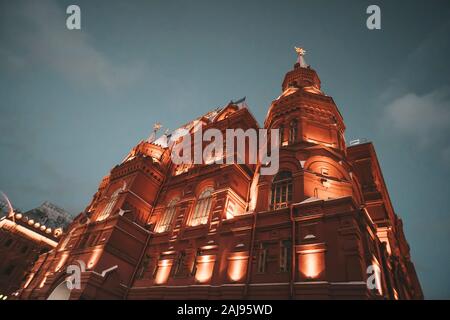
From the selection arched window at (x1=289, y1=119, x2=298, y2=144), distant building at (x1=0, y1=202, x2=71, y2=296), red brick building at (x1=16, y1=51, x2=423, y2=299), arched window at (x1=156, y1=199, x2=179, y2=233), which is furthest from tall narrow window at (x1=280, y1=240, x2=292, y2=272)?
distant building at (x1=0, y1=202, x2=71, y2=296)

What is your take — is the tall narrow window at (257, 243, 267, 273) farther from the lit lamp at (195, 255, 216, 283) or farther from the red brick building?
the lit lamp at (195, 255, 216, 283)

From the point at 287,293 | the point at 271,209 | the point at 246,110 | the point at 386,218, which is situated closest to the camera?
the point at 287,293

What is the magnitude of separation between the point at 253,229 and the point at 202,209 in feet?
22.0

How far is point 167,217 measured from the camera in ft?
86.4

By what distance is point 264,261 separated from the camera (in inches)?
658

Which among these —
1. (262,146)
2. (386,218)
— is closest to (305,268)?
(386,218)

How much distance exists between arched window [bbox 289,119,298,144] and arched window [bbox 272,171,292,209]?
3.81m

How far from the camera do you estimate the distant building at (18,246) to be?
139ft

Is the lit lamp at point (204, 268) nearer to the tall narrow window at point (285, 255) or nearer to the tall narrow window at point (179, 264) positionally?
the tall narrow window at point (179, 264)

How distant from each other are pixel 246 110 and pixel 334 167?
497 inches

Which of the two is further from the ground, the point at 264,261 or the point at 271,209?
the point at 271,209

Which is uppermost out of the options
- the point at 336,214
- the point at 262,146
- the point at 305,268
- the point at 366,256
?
the point at 262,146

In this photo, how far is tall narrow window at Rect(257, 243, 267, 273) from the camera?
647 inches
